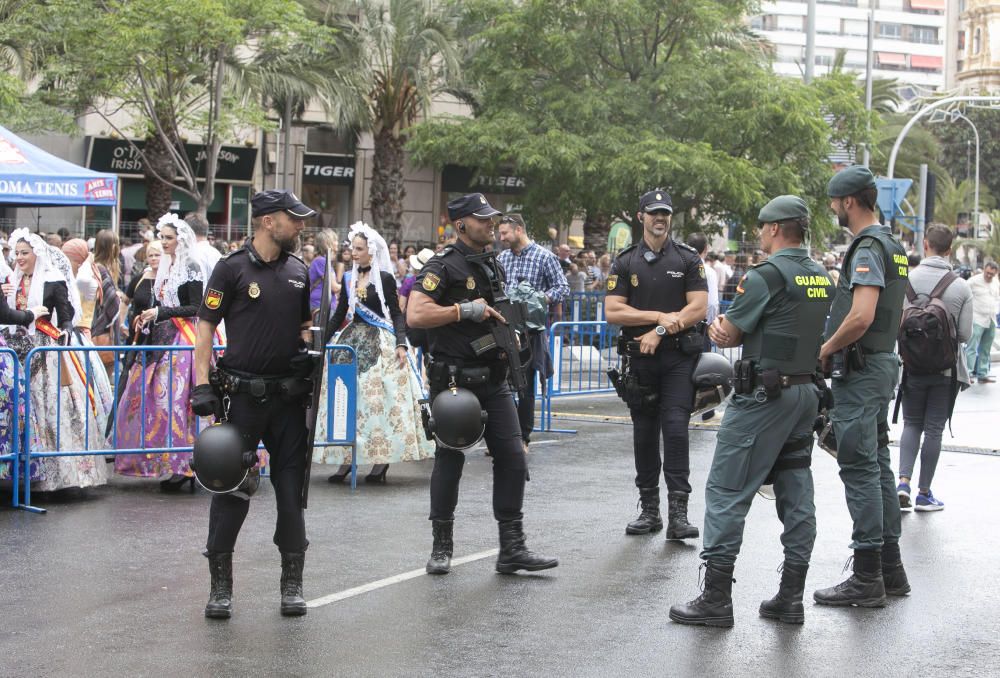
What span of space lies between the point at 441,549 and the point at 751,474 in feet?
5.79

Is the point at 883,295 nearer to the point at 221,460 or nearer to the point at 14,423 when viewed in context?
the point at 221,460

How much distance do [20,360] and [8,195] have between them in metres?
6.35

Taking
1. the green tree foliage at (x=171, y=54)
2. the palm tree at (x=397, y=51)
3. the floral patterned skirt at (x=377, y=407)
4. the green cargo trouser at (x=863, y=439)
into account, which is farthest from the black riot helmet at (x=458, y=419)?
the palm tree at (x=397, y=51)

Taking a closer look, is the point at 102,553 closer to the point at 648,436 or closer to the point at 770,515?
the point at 648,436

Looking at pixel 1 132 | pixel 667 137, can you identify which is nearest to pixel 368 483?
pixel 1 132

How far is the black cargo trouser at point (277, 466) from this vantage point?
621 cm

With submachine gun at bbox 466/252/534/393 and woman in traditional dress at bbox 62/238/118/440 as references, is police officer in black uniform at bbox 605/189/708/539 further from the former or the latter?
woman in traditional dress at bbox 62/238/118/440

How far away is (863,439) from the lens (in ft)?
21.5

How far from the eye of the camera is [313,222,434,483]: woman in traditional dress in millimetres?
10008

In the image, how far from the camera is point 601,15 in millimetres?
26125

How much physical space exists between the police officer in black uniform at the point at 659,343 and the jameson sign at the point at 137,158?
23.6 metres

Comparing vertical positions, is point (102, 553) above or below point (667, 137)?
below

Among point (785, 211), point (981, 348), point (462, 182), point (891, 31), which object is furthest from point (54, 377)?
point (891, 31)

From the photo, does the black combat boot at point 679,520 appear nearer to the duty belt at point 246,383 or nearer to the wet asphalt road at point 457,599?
the wet asphalt road at point 457,599
